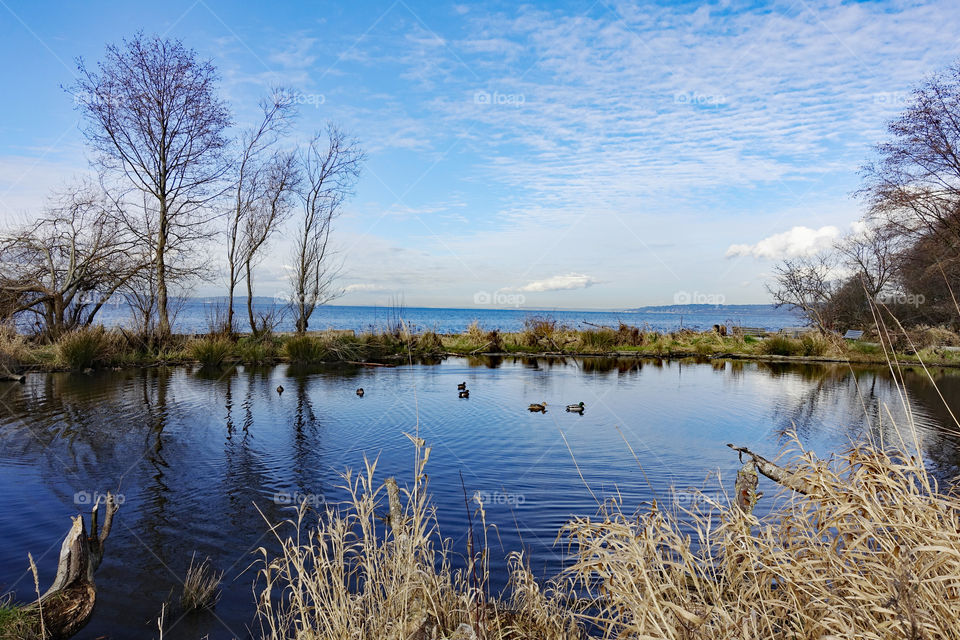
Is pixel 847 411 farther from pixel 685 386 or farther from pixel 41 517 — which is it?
pixel 41 517

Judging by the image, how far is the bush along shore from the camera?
635 inches

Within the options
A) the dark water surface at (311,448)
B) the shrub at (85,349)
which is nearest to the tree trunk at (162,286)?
the shrub at (85,349)

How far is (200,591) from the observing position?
4.31 metres

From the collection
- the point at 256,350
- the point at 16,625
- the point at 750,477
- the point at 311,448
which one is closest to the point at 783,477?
the point at 750,477

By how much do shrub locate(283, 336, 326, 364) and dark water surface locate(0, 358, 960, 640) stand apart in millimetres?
3628

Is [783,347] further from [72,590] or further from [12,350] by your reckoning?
[12,350]

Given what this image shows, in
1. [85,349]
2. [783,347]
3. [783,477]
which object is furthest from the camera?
[783,347]

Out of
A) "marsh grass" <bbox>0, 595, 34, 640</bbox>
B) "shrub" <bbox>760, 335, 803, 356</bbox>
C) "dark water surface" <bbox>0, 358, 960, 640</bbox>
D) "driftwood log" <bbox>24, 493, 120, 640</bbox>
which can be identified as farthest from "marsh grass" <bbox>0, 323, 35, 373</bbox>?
"shrub" <bbox>760, 335, 803, 356</bbox>

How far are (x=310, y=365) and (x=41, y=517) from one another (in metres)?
14.2

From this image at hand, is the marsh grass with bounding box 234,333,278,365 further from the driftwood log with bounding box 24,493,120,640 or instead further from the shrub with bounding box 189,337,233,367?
the driftwood log with bounding box 24,493,120,640

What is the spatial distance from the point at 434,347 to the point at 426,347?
17.0 inches

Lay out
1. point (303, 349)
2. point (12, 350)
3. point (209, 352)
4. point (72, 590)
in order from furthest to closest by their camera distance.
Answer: point (303, 349)
point (209, 352)
point (12, 350)
point (72, 590)

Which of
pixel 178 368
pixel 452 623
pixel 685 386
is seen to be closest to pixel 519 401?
pixel 685 386

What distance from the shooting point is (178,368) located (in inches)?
688
